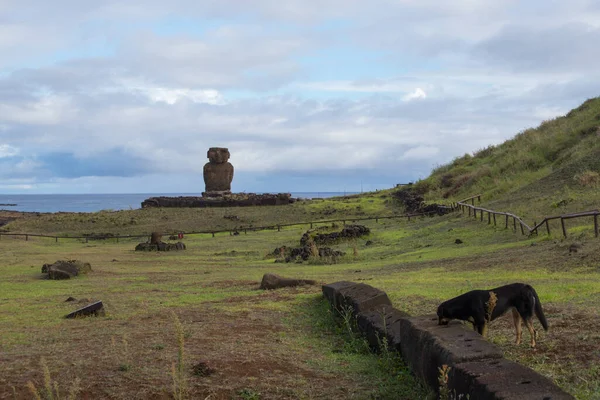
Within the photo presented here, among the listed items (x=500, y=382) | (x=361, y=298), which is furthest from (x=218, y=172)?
(x=500, y=382)

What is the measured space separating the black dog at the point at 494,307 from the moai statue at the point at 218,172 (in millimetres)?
56446

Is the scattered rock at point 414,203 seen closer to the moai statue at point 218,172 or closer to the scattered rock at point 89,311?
the moai statue at point 218,172

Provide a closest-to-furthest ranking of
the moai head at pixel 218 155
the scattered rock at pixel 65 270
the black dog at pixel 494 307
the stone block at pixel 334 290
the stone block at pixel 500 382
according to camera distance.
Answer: the stone block at pixel 500 382 < the black dog at pixel 494 307 < the stone block at pixel 334 290 < the scattered rock at pixel 65 270 < the moai head at pixel 218 155

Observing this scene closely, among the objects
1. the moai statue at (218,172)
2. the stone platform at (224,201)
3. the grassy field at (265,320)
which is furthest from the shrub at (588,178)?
the moai statue at (218,172)

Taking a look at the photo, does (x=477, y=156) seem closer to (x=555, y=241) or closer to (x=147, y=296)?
(x=555, y=241)

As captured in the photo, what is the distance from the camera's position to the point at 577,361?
21.8 ft

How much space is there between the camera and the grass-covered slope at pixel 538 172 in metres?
27.2

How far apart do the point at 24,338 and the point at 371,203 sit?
44245mm

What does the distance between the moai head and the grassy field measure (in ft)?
124

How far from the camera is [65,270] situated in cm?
1936

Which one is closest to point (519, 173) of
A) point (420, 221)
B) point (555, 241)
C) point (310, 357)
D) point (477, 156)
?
point (420, 221)

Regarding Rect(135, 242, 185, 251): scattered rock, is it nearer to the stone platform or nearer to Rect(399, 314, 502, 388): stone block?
the stone platform

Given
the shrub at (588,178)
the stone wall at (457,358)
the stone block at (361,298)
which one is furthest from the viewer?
the shrub at (588,178)

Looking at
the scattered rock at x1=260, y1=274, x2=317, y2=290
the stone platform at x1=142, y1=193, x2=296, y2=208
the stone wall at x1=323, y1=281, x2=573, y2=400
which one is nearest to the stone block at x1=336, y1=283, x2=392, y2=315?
the stone wall at x1=323, y1=281, x2=573, y2=400
